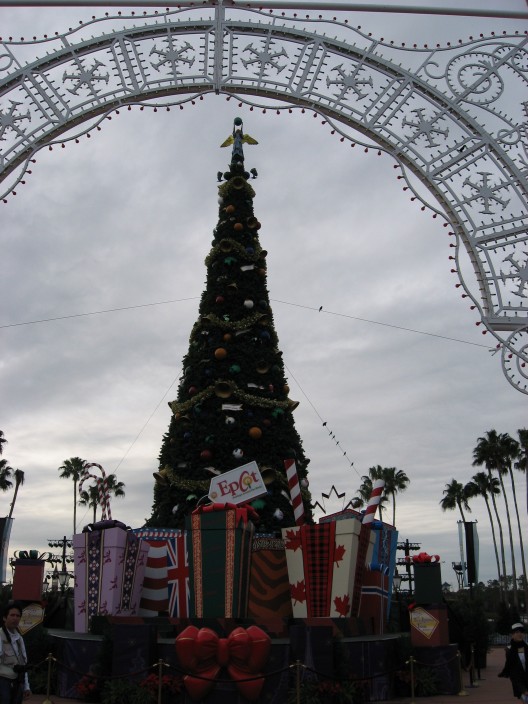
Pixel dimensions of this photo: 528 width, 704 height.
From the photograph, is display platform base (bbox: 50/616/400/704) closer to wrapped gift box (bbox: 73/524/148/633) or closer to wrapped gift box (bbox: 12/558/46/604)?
wrapped gift box (bbox: 73/524/148/633)

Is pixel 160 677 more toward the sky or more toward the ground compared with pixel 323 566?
more toward the ground

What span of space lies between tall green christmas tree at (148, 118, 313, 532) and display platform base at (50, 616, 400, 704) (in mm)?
4240

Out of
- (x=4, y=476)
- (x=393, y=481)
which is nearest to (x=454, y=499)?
(x=393, y=481)

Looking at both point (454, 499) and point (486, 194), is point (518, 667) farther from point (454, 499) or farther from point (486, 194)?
point (454, 499)

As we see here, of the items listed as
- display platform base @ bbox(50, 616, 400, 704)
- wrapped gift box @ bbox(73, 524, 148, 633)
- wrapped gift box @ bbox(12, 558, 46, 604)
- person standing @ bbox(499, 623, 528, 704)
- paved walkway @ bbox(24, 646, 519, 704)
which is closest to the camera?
person standing @ bbox(499, 623, 528, 704)

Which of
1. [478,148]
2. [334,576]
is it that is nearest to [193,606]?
[334,576]

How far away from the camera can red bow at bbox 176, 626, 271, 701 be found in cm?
852

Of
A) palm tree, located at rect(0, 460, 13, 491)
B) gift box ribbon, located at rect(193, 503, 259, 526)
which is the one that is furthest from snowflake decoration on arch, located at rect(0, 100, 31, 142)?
palm tree, located at rect(0, 460, 13, 491)

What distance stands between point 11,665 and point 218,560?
4565mm

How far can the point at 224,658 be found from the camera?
337 inches

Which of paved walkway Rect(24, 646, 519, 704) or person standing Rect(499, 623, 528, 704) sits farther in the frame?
paved walkway Rect(24, 646, 519, 704)

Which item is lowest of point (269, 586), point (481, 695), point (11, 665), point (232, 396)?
point (481, 695)

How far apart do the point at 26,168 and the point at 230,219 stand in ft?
24.6

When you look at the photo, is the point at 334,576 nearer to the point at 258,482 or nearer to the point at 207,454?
the point at 258,482
